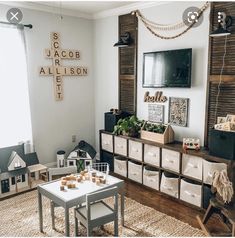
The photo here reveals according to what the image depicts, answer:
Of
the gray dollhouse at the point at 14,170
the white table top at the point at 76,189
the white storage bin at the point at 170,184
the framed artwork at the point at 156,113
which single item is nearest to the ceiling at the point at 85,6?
the framed artwork at the point at 156,113

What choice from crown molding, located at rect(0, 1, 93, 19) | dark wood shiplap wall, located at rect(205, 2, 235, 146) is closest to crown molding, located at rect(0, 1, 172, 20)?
crown molding, located at rect(0, 1, 93, 19)

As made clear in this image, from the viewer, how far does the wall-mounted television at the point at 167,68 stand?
336 centimetres

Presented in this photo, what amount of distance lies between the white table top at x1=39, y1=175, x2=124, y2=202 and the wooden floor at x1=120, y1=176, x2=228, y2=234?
855 millimetres

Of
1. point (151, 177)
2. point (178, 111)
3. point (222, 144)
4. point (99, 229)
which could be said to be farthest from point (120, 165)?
point (222, 144)

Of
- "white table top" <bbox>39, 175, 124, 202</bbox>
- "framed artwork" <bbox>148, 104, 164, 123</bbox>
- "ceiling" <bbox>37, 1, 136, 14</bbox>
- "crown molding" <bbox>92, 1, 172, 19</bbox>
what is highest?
"ceiling" <bbox>37, 1, 136, 14</bbox>

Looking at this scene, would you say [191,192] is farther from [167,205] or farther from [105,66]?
[105,66]

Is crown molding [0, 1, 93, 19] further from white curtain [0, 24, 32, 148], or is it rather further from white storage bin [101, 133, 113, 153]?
white storage bin [101, 133, 113, 153]

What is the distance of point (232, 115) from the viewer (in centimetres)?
301

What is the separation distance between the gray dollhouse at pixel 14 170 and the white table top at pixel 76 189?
1148 millimetres

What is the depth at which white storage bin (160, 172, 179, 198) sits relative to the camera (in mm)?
3340

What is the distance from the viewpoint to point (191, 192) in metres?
3.16

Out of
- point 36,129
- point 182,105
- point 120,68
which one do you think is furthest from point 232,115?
point 36,129

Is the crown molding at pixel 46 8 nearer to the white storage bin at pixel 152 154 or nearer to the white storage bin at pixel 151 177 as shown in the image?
the white storage bin at pixel 152 154

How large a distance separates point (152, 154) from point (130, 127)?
0.55m
